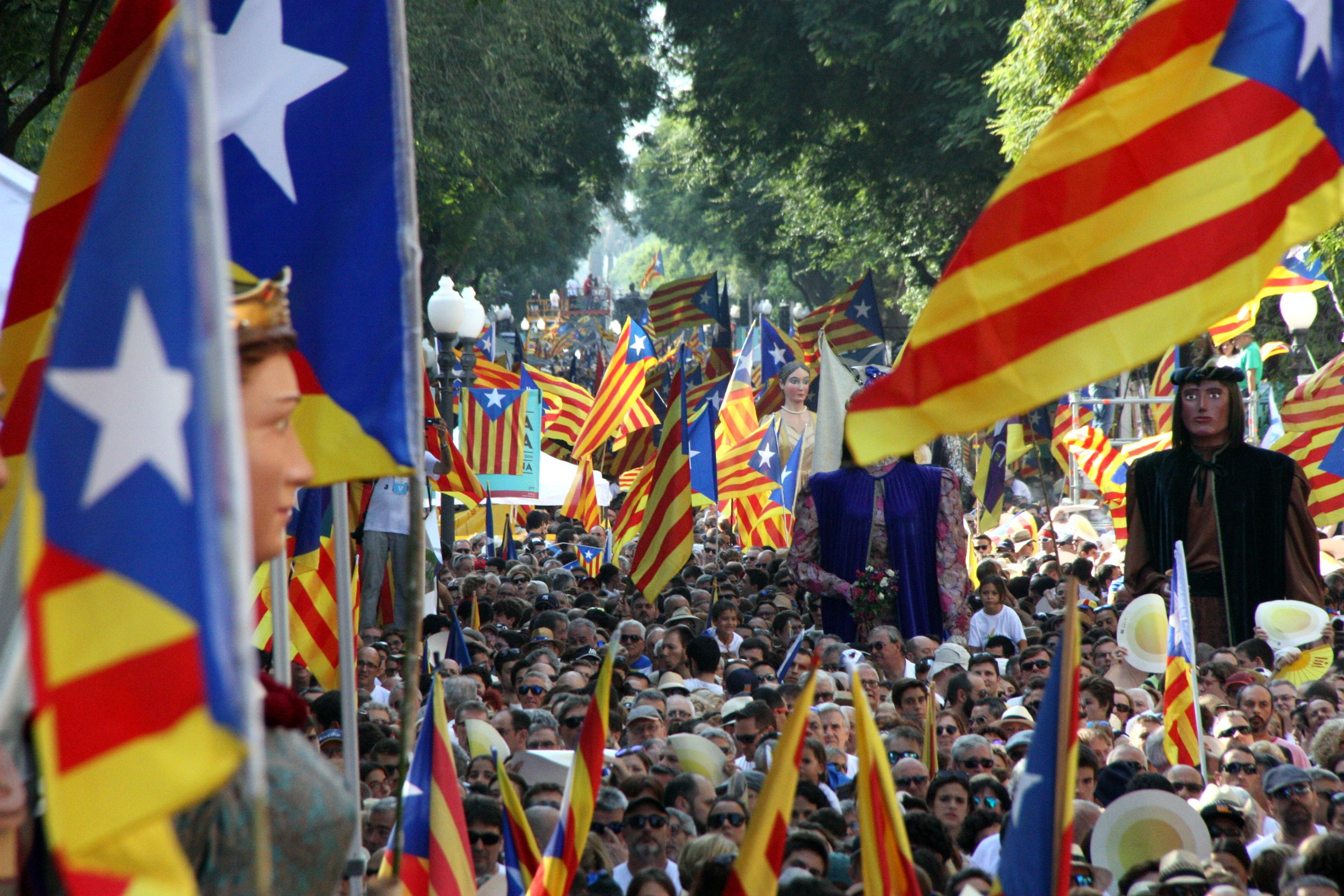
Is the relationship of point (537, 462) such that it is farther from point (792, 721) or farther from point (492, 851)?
point (792, 721)

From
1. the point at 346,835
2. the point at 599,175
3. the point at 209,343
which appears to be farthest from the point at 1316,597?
the point at 599,175

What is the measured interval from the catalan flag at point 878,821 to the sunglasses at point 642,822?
238 cm

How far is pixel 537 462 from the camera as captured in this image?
65.0ft

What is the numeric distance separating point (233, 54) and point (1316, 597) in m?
6.68

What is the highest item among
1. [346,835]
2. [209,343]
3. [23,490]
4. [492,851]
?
[209,343]

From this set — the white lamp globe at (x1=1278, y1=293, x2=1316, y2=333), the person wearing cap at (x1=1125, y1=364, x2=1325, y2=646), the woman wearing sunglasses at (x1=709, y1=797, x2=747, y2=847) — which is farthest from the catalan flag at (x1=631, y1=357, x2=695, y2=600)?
the white lamp globe at (x1=1278, y1=293, x2=1316, y2=333)

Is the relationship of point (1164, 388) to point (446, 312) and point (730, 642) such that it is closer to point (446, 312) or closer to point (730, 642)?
point (446, 312)

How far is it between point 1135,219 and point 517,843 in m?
2.88

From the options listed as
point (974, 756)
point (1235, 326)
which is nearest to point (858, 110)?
point (1235, 326)

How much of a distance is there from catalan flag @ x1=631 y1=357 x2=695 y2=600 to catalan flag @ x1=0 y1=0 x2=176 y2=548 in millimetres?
7826

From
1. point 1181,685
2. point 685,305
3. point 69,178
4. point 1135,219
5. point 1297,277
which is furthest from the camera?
point 685,305

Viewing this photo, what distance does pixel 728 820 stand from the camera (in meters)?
6.41

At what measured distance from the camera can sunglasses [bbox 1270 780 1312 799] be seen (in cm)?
674

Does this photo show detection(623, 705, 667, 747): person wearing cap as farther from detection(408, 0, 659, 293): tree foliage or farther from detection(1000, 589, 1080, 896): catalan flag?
detection(408, 0, 659, 293): tree foliage
